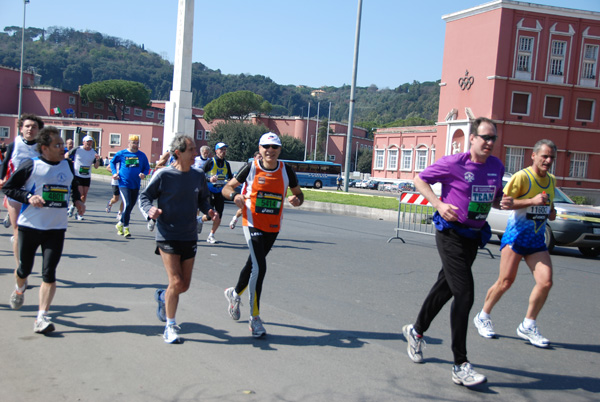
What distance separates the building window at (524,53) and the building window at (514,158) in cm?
564

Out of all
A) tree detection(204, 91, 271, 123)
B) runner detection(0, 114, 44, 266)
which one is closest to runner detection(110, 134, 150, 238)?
runner detection(0, 114, 44, 266)

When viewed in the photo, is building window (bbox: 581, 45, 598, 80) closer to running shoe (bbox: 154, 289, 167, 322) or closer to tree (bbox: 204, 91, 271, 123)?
running shoe (bbox: 154, 289, 167, 322)

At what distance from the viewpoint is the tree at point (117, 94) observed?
9944 centimetres

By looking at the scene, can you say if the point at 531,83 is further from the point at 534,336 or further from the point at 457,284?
the point at 457,284

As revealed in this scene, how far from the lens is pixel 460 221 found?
4.50 m

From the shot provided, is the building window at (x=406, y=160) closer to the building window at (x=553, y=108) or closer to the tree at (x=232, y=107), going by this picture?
the building window at (x=553, y=108)

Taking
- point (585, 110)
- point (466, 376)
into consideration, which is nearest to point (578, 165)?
point (585, 110)

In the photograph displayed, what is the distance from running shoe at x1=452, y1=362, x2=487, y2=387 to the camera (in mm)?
4195

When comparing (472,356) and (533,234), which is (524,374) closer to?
(472,356)

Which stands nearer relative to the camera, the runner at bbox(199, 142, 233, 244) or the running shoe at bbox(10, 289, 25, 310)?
the running shoe at bbox(10, 289, 25, 310)

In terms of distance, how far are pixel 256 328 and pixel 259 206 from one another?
115 cm

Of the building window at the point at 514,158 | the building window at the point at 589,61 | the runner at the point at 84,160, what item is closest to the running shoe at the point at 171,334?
the runner at the point at 84,160

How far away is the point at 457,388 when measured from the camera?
13.8 ft

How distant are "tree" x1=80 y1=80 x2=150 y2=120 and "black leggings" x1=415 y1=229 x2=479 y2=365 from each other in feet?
339
